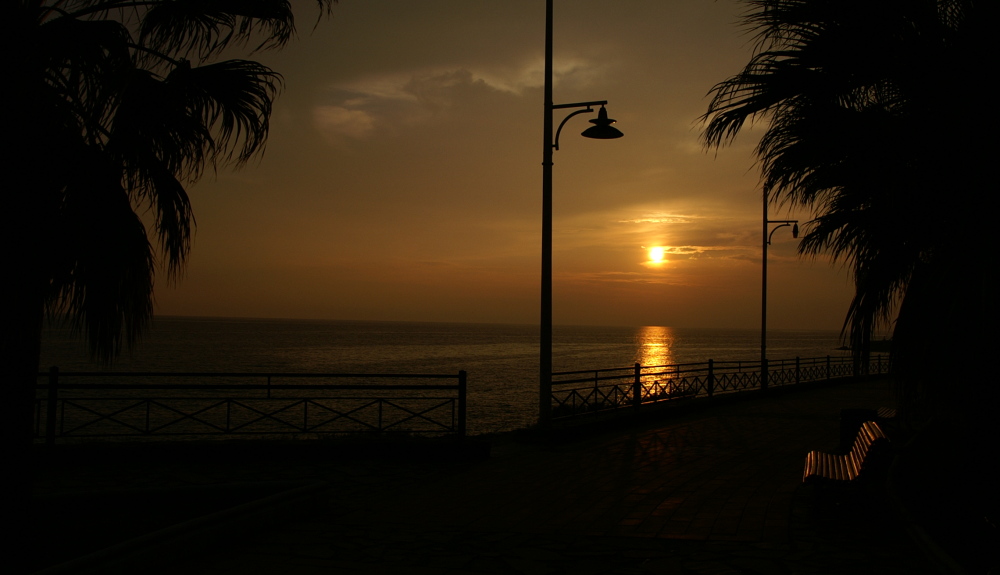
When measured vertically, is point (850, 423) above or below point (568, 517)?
above

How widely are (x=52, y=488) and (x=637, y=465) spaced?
6.87 meters

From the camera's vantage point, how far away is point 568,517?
257 inches

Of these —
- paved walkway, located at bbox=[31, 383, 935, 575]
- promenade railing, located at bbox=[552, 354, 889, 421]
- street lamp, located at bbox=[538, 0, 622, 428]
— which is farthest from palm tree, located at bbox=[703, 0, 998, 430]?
street lamp, located at bbox=[538, 0, 622, 428]

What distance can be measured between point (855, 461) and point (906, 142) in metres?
3.30

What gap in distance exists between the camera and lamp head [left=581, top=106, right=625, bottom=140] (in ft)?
40.5

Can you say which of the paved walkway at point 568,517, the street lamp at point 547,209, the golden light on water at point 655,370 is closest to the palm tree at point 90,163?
the paved walkway at point 568,517

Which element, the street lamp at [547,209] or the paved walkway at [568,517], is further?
the street lamp at [547,209]

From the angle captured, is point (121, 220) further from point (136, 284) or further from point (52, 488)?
point (52, 488)

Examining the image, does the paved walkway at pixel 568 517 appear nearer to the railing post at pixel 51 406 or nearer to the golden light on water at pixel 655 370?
the railing post at pixel 51 406

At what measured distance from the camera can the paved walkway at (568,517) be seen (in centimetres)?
514

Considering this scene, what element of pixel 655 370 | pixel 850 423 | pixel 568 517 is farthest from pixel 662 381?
pixel 655 370

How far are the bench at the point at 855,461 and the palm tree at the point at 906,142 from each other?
1.25 meters

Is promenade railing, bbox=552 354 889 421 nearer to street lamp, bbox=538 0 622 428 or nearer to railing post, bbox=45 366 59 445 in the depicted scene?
street lamp, bbox=538 0 622 428

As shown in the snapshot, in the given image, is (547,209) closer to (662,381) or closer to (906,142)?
(906,142)
